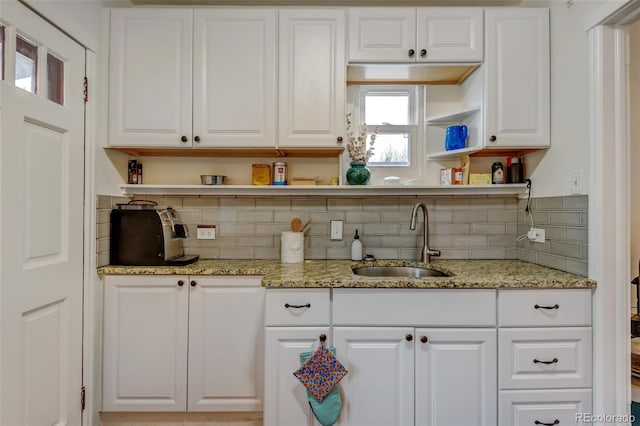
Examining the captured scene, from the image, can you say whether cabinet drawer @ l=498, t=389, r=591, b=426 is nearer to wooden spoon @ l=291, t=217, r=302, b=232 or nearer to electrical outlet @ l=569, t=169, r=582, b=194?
electrical outlet @ l=569, t=169, r=582, b=194

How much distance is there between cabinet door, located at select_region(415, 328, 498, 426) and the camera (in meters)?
1.45

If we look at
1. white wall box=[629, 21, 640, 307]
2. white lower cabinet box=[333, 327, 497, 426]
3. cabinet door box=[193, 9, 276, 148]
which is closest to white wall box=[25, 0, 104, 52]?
cabinet door box=[193, 9, 276, 148]

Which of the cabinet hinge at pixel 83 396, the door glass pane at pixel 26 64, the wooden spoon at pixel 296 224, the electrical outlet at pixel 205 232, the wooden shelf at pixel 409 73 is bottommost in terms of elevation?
the cabinet hinge at pixel 83 396

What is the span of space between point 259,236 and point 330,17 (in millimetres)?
1391

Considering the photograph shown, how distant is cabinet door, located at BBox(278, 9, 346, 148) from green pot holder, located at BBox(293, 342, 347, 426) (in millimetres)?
1121

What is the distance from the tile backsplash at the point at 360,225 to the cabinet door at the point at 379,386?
0.71 m

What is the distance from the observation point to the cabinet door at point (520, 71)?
5.70 feet

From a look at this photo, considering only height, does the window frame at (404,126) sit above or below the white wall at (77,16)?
below

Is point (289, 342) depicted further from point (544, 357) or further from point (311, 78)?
point (311, 78)

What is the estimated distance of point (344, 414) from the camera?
145cm

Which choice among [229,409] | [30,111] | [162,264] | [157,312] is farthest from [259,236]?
[30,111]

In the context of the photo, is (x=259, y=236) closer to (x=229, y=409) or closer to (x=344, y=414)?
(x=229, y=409)

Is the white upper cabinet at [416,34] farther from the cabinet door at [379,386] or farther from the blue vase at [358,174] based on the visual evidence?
the cabinet door at [379,386]

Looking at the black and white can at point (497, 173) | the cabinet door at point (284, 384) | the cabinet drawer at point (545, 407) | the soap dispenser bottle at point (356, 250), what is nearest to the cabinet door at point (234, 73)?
the soap dispenser bottle at point (356, 250)
